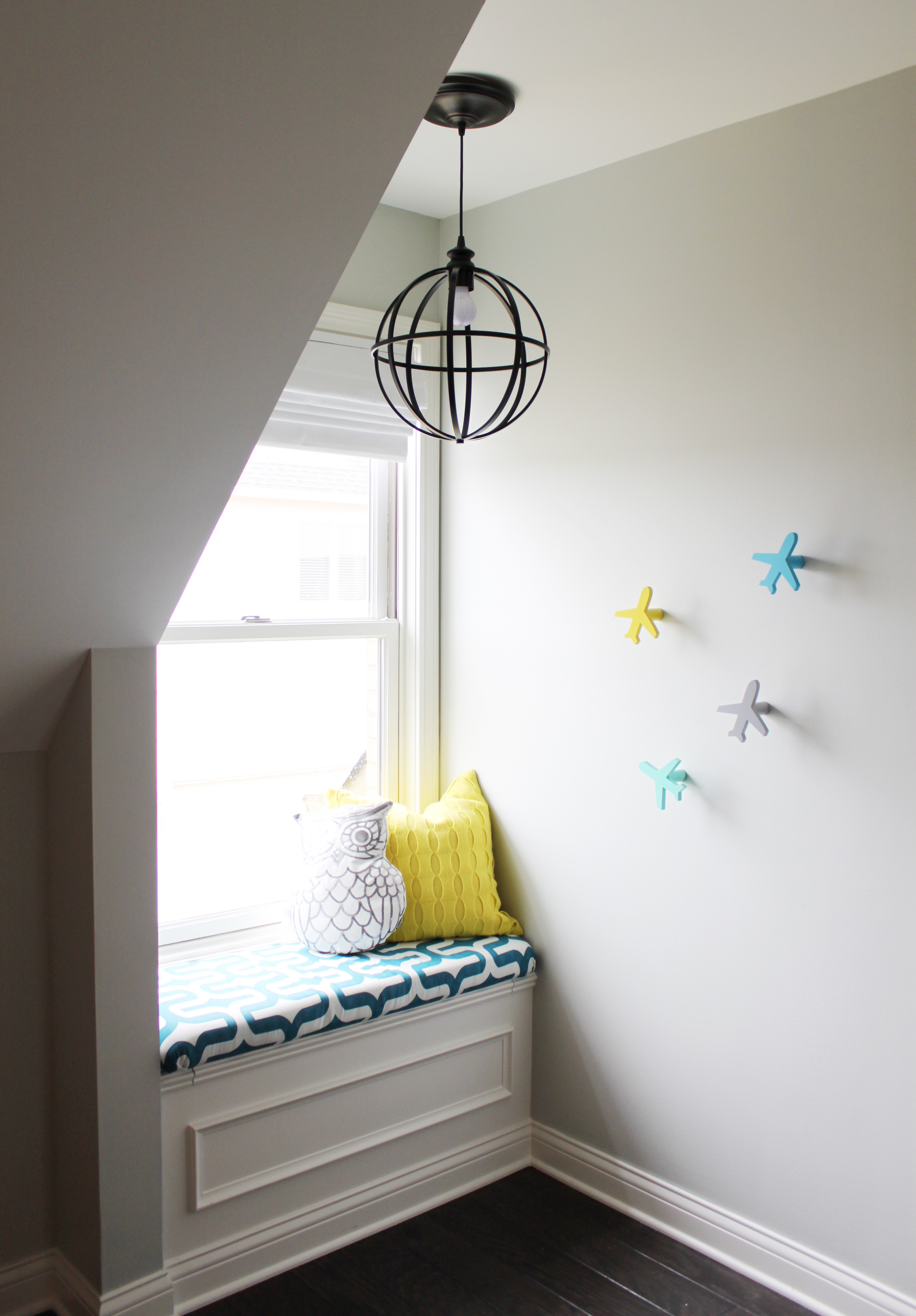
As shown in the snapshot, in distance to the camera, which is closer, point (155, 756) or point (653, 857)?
point (155, 756)

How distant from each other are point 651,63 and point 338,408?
1.13m

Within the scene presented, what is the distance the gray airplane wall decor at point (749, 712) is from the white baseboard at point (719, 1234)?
3.44ft

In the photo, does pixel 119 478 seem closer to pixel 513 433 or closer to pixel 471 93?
pixel 471 93

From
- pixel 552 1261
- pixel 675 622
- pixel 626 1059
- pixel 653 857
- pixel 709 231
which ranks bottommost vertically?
pixel 552 1261

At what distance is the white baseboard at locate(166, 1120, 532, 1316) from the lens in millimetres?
2051

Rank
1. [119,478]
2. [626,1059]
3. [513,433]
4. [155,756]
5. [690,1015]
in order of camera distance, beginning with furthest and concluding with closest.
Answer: [513,433]
[626,1059]
[690,1015]
[155,756]
[119,478]

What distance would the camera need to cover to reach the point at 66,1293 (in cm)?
200

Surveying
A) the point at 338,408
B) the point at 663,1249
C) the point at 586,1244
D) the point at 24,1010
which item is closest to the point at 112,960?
the point at 24,1010

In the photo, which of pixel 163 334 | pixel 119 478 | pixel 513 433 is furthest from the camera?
pixel 513 433

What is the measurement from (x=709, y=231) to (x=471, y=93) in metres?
0.58

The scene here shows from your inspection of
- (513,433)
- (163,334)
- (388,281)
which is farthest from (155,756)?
(388,281)

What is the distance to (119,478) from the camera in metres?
1.48

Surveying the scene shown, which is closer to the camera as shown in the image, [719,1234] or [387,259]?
[719,1234]

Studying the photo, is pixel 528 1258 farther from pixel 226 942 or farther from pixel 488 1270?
pixel 226 942
